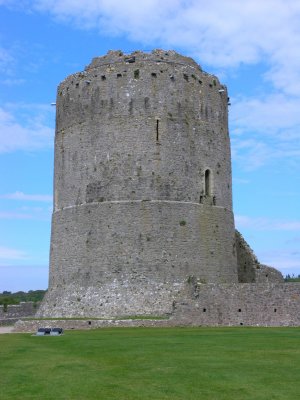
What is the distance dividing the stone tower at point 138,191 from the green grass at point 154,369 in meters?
11.2

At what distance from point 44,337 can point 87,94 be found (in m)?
15.0

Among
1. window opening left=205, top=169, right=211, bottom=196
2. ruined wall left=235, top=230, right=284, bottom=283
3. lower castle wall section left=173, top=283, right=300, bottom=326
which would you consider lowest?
lower castle wall section left=173, top=283, right=300, bottom=326

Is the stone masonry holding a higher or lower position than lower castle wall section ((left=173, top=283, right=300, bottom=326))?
higher

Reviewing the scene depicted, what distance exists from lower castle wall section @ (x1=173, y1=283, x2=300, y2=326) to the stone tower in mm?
1989

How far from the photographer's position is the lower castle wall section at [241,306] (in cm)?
2812

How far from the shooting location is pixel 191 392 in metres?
10.9

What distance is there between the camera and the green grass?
10.9 m

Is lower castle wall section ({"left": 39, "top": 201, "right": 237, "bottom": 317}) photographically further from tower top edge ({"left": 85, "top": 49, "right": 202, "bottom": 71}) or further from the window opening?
tower top edge ({"left": 85, "top": 49, "right": 202, "bottom": 71})

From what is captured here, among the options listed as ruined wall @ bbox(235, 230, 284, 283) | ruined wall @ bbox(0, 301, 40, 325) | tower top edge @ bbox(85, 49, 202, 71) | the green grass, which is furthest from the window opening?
the green grass

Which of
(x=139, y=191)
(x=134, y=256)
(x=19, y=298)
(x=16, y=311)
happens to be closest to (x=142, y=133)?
(x=139, y=191)

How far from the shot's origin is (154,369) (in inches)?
520

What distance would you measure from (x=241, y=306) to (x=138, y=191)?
299 inches

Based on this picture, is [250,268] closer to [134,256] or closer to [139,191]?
[134,256]

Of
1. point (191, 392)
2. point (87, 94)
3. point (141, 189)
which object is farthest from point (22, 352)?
point (87, 94)
